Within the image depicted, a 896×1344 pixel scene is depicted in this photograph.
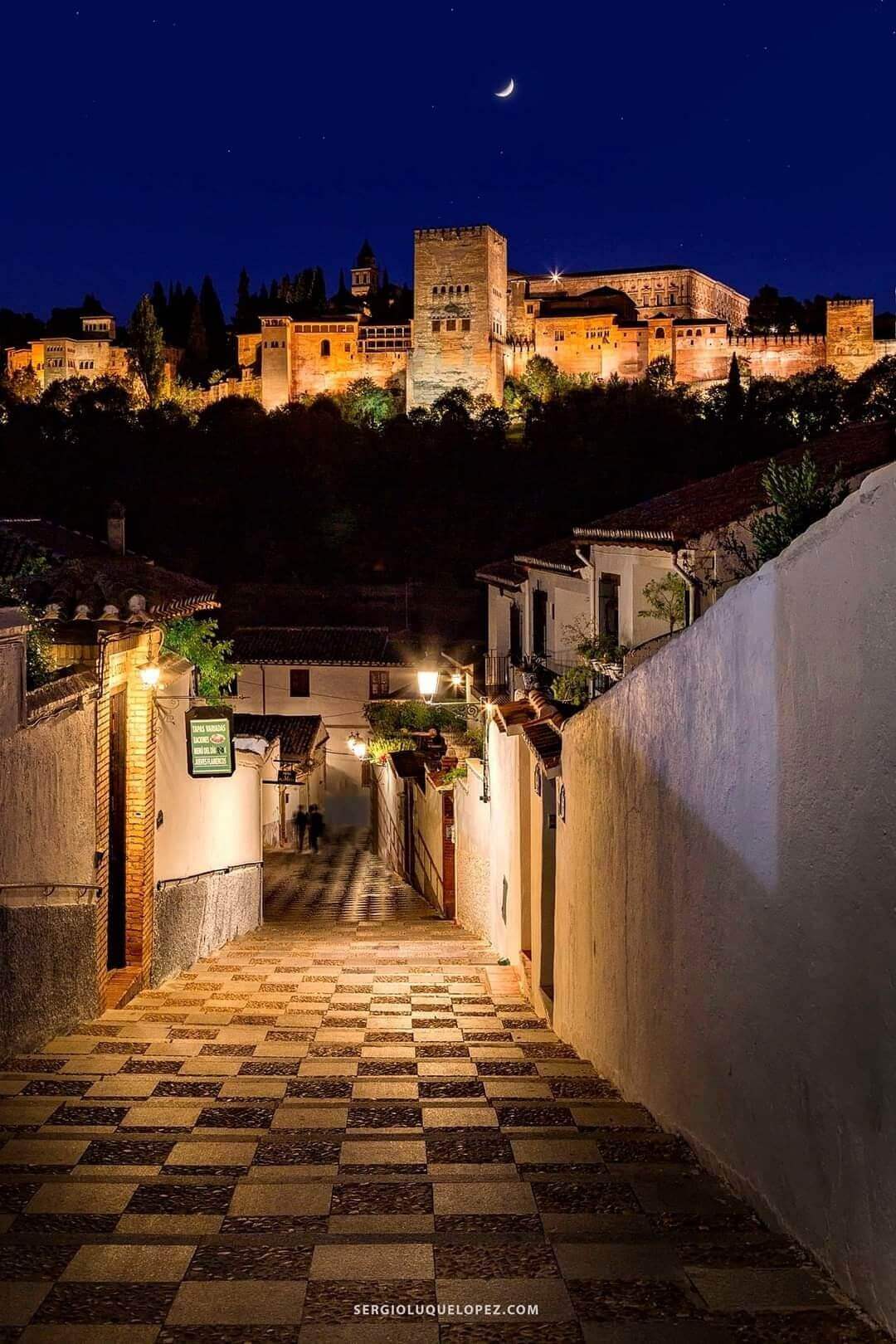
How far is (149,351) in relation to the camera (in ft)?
298

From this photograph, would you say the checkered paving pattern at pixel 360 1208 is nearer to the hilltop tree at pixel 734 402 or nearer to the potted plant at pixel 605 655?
the potted plant at pixel 605 655

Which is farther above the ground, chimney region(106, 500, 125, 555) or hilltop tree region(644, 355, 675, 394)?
hilltop tree region(644, 355, 675, 394)

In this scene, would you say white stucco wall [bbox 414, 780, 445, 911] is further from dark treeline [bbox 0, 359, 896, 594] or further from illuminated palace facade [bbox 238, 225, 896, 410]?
illuminated palace facade [bbox 238, 225, 896, 410]

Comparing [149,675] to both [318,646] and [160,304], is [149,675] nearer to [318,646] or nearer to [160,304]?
[318,646]

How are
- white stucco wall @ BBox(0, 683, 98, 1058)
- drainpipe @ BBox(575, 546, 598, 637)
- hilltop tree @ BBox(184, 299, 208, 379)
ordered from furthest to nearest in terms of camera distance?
hilltop tree @ BBox(184, 299, 208, 379), drainpipe @ BBox(575, 546, 598, 637), white stucco wall @ BBox(0, 683, 98, 1058)

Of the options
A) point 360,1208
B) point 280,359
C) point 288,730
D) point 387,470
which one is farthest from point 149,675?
point 280,359

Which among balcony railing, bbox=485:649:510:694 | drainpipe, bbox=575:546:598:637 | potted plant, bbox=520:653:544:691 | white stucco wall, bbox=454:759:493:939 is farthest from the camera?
balcony railing, bbox=485:649:510:694

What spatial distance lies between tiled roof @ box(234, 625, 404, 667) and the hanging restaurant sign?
25.7 meters

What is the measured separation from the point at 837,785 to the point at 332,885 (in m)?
23.9

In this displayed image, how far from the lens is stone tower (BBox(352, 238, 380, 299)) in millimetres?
113000

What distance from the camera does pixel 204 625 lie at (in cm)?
1512

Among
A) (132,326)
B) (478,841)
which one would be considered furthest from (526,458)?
(478,841)

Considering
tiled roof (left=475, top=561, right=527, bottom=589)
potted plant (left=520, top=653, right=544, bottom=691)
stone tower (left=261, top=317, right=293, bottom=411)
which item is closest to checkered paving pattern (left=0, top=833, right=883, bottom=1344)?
potted plant (left=520, top=653, right=544, bottom=691)

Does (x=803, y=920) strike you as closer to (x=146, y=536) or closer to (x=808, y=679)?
(x=808, y=679)
